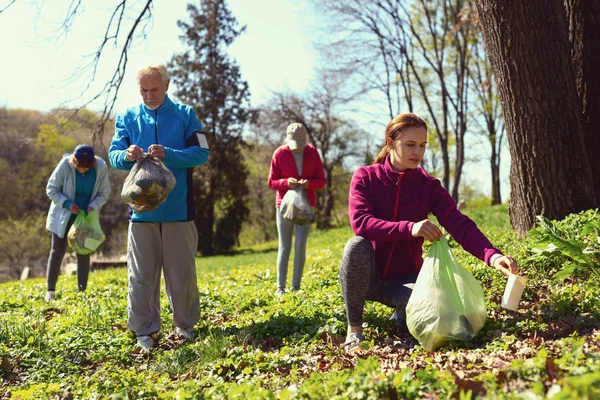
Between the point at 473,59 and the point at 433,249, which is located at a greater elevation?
the point at 473,59

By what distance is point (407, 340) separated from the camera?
3.93 m

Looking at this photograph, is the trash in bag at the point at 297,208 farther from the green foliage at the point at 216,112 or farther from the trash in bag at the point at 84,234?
the green foliage at the point at 216,112

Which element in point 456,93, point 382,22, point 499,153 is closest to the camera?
point 382,22

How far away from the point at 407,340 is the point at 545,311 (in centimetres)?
97

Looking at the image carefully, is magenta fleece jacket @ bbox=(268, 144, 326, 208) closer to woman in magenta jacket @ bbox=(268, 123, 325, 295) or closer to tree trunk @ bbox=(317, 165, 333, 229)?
woman in magenta jacket @ bbox=(268, 123, 325, 295)

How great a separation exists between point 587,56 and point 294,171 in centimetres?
340

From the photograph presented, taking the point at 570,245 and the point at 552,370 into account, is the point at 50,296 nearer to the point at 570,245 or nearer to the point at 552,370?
the point at 570,245

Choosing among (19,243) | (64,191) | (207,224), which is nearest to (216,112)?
(207,224)

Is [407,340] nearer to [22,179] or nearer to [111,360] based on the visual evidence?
[111,360]

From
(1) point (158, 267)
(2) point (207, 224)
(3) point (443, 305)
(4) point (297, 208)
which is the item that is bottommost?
(3) point (443, 305)

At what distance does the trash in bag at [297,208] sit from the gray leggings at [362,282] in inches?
101

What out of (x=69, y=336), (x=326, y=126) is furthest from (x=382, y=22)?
(x=69, y=336)

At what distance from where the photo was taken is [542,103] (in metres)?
5.48

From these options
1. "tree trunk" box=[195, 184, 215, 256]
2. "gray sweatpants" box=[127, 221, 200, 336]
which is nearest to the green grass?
"gray sweatpants" box=[127, 221, 200, 336]
